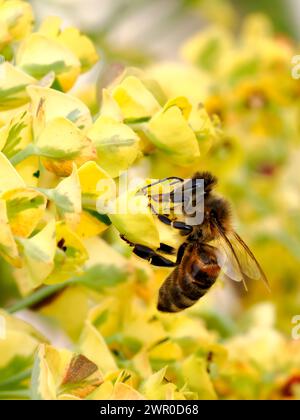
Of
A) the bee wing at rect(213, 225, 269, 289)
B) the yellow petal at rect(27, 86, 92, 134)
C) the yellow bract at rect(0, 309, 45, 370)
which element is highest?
the yellow petal at rect(27, 86, 92, 134)

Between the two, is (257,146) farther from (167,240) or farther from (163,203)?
(163,203)

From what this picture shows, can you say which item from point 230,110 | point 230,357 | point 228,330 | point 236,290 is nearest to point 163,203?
Answer: point 230,357

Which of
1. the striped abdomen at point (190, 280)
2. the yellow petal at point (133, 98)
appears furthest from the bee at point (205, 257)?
the yellow petal at point (133, 98)

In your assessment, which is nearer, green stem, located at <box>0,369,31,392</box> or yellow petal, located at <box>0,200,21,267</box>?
yellow petal, located at <box>0,200,21,267</box>

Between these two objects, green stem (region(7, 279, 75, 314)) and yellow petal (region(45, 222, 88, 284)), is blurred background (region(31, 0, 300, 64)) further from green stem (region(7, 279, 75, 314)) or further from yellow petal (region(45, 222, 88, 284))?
yellow petal (region(45, 222, 88, 284))

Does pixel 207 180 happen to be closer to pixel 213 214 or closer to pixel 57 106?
pixel 213 214

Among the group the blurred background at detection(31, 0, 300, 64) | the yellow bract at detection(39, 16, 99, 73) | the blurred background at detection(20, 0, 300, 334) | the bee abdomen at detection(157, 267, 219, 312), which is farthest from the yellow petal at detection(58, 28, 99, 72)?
the blurred background at detection(20, 0, 300, 334)

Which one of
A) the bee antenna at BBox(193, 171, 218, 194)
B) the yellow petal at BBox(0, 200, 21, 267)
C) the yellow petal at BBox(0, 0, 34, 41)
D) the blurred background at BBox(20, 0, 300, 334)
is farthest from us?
the blurred background at BBox(20, 0, 300, 334)

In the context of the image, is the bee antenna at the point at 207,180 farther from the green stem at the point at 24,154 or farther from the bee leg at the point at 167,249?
the green stem at the point at 24,154
